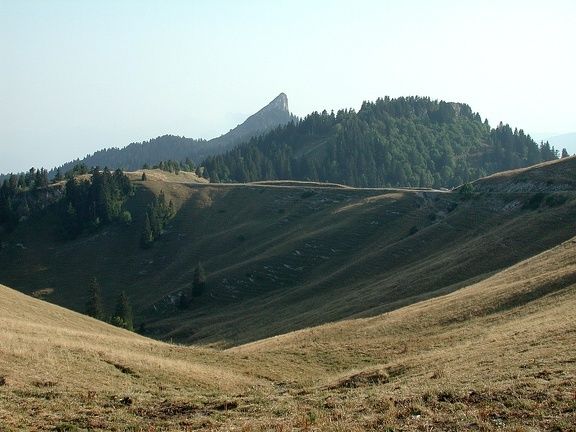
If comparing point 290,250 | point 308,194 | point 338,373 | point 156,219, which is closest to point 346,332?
point 338,373

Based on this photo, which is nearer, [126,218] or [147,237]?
[147,237]

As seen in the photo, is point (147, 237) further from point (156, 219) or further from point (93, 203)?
point (93, 203)

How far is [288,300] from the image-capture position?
3334 inches

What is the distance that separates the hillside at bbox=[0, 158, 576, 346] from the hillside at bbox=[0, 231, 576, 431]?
15574 mm

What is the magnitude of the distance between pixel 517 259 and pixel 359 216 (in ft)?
181

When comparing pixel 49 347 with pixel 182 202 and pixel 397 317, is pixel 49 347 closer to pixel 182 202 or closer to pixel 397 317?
pixel 397 317

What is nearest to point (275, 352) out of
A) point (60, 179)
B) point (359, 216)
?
point (359, 216)

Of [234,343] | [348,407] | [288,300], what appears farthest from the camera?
[288,300]

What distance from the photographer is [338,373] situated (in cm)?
3369

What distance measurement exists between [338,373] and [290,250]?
3079 inches

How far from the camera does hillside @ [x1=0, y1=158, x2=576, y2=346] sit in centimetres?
6988

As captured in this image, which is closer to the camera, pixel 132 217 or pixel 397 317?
pixel 397 317

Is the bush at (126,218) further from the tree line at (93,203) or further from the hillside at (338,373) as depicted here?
the hillside at (338,373)

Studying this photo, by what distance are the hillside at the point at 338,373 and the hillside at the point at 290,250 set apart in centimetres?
1557
